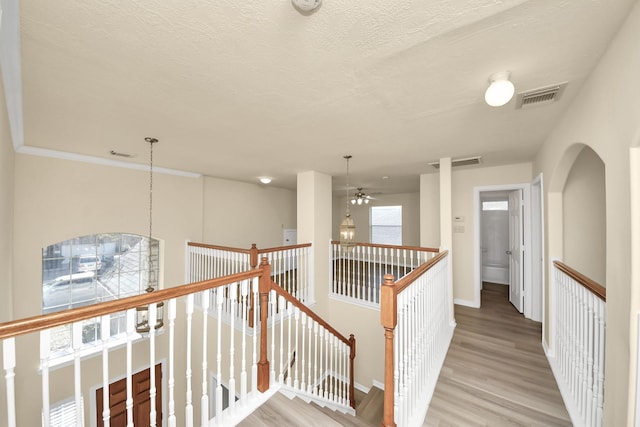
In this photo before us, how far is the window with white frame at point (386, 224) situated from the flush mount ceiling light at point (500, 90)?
703 cm

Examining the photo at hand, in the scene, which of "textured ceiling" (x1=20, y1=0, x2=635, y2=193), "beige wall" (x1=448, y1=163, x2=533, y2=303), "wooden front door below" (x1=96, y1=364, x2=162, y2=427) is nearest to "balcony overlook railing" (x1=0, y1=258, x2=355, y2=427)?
"wooden front door below" (x1=96, y1=364, x2=162, y2=427)

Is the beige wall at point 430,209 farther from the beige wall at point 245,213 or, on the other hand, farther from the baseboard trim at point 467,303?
the beige wall at point 245,213

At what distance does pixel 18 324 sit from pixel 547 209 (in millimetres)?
4353

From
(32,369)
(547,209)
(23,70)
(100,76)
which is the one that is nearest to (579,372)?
(547,209)

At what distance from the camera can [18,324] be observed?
966mm

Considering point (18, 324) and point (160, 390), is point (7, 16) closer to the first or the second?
point (18, 324)

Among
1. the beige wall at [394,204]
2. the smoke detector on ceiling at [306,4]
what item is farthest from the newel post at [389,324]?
the beige wall at [394,204]

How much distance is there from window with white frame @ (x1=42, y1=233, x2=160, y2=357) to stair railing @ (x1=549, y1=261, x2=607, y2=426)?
18.4ft

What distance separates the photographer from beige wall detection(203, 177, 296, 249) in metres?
5.45

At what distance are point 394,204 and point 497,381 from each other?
21.3 feet

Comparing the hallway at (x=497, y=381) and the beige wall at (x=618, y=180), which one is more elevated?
the beige wall at (x=618, y=180)

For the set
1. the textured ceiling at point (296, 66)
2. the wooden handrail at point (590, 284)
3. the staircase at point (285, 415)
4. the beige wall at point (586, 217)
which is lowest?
the staircase at point (285, 415)

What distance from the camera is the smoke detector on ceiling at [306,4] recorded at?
104cm

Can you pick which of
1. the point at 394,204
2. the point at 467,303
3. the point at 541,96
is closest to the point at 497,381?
the point at 467,303
